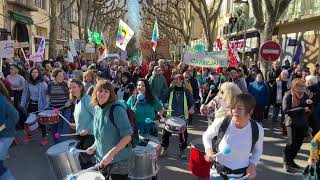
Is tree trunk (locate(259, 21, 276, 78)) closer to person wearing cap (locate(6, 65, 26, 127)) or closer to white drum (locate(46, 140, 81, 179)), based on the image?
person wearing cap (locate(6, 65, 26, 127))

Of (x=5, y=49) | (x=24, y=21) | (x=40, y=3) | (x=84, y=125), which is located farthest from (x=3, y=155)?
(x=40, y=3)

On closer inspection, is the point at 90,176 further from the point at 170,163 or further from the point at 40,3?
the point at 40,3

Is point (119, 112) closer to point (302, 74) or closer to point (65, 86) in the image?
point (65, 86)

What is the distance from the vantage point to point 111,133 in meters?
4.26

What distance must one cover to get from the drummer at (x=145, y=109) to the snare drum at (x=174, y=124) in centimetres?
19

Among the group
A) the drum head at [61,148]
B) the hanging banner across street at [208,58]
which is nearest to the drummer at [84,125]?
the drum head at [61,148]

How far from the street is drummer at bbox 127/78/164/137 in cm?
75

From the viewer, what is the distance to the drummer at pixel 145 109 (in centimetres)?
732

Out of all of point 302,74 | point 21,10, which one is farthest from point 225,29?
point 302,74

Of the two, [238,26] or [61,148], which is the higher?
[238,26]

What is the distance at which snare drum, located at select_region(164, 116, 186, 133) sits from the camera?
736 cm

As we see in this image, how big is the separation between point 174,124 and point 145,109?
20.8 inches

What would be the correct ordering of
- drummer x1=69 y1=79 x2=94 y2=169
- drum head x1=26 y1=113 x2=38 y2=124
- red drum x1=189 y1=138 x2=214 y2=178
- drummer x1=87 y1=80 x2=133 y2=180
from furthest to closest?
drum head x1=26 y1=113 x2=38 y2=124
drummer x1=69 y1=79 x2=94 y2=169
red drum x1=189 y1=138 x2=214 y2=178
drummer x1=87 y1=80 x2=133 y2=180

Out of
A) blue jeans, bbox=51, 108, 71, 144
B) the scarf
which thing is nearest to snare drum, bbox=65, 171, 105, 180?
blue jeans, bbox=51, 108, 71, 144
